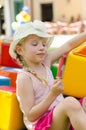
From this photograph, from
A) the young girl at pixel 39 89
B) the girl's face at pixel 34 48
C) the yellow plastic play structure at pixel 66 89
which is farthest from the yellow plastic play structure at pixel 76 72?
the girl's face at pixel 34 48

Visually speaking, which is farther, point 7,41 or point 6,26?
point 6,26

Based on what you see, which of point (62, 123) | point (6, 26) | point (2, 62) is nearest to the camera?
point (62, 123)

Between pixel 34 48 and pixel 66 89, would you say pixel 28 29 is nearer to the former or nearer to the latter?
pixel 34 48

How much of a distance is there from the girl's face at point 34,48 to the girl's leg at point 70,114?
30cm

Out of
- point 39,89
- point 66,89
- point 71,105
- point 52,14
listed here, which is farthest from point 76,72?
point 52,14

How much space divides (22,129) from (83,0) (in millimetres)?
10185

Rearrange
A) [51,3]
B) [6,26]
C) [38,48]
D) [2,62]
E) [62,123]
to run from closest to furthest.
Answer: [62,123] < [38,48] < [2,62] < [6,26] < [51,3]

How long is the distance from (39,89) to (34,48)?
0.21 meters

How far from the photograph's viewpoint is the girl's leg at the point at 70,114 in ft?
5.04

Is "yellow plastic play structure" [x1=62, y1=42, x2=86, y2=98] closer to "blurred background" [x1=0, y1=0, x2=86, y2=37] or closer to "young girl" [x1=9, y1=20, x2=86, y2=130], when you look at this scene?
"young girl" [x1=9, y1=20, x2=86, y2=130]

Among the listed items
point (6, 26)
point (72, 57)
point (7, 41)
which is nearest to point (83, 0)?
point (6, 26)

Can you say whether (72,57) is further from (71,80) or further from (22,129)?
(22,129)

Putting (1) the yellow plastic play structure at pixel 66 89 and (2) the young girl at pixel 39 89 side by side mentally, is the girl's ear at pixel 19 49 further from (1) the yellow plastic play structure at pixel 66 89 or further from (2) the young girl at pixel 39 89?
(1) the yellow plastic play structure at pixel 66 89

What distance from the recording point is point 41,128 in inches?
65.0
